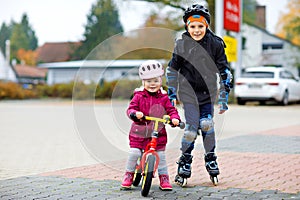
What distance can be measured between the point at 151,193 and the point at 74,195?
0.68 metres

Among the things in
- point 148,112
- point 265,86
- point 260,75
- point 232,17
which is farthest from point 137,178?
point 260,75

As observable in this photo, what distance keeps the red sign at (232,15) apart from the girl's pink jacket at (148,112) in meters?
17.6

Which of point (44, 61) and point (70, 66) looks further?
point (44, 61)

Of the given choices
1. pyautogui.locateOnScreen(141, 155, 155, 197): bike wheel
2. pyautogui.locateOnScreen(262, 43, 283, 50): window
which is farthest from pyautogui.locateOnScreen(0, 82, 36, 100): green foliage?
pyautogui.locateOnScreen(262, 43, 283, 50): window

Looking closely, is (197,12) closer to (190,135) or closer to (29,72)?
(190,135)

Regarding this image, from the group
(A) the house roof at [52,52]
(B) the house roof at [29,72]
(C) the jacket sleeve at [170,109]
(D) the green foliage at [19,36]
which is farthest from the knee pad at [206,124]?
(D) the green foliage at [19,36]

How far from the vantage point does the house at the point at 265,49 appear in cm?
6056

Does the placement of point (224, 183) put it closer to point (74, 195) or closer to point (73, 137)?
point (74, 195)

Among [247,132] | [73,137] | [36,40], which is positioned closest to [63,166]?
[73,137]

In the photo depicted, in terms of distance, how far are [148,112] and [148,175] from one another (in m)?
0.59

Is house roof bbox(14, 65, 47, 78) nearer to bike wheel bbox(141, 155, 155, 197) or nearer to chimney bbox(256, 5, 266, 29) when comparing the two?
chimney bbox(256, 5, 266, 29)

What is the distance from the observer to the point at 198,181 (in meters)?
6.01

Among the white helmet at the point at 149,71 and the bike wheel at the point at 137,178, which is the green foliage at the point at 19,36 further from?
the white helmet at the point at 149,71

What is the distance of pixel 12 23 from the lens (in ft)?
436
